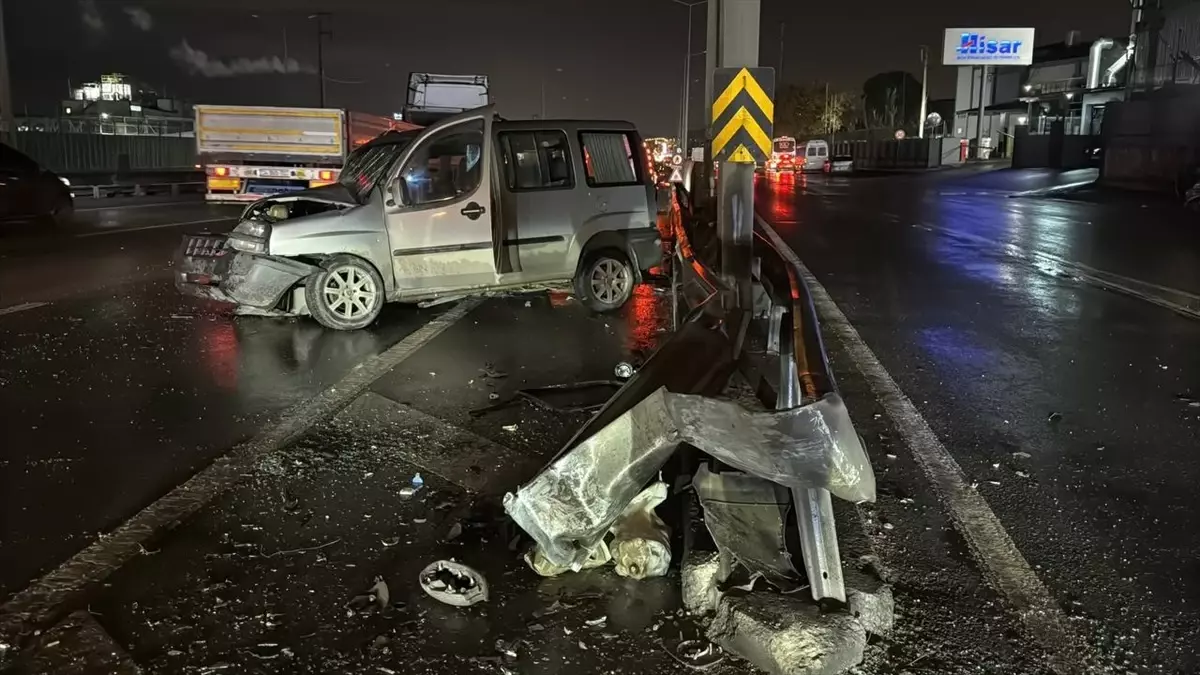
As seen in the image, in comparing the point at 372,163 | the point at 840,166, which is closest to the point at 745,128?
the point at 372,163

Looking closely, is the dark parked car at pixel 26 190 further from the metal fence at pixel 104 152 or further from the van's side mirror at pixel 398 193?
the van's side mirror at pixel 398 193

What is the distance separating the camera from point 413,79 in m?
26.9

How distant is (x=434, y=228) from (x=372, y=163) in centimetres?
154

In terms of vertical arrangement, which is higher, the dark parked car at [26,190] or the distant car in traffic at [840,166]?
the distant car in traffic at [840,166]

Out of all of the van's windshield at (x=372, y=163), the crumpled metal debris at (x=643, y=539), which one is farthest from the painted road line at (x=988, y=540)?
the van's windshield at (x=372, y=163)

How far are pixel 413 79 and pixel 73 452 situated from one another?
75.3 feet

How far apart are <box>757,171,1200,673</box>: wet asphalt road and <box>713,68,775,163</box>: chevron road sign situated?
219 cm

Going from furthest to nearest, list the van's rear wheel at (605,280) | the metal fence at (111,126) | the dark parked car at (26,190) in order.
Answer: the metal fence at (111,126) → the dark parked car at (26,190) → the van's rear wheel at (605,280)

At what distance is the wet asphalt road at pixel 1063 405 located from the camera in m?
4.02

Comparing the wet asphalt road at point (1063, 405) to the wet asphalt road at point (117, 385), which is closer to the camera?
the wet asphalt road at point (1063, 405)

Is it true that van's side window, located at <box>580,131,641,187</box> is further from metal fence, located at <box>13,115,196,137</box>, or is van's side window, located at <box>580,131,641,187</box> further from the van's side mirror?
metal fence, located at <box>13,115,196,137</box>

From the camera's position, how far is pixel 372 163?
1010 cm

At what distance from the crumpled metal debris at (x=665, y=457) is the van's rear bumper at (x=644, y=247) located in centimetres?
647

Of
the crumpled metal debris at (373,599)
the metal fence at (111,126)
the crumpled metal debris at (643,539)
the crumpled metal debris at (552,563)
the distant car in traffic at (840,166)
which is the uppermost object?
the metal fence at (111,126)
